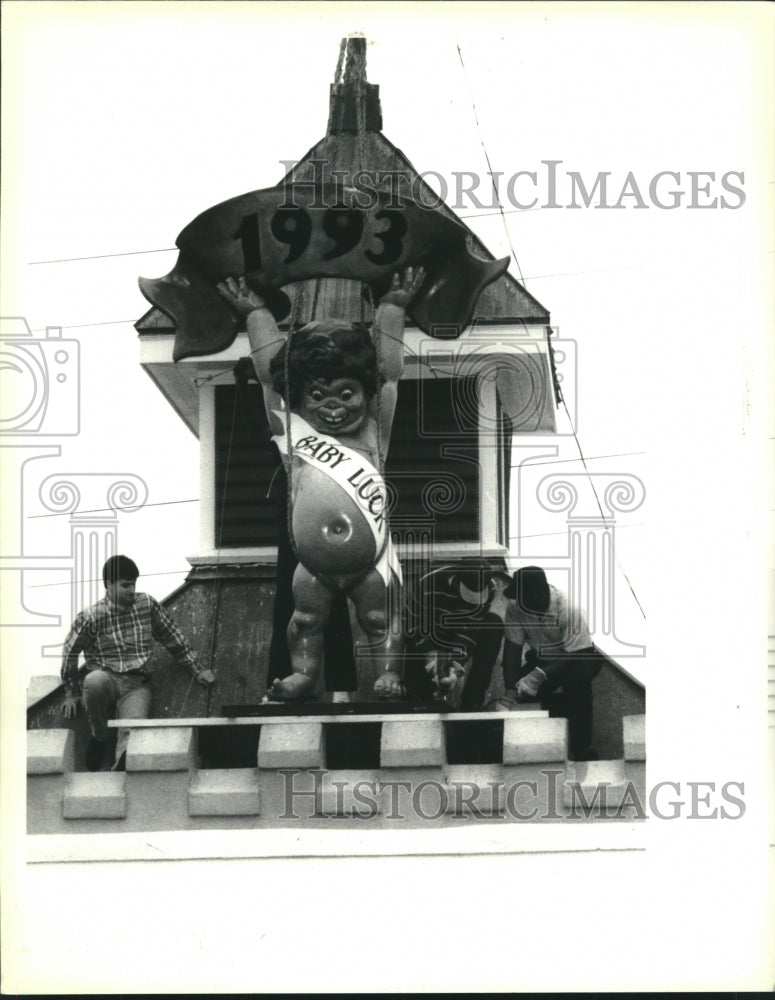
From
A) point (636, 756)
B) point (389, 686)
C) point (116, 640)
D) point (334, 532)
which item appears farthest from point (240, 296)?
point (636, 756)

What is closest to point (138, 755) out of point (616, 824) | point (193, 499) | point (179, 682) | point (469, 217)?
point (179, 682)

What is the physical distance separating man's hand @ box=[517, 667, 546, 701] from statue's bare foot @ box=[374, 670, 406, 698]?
0.61 metres

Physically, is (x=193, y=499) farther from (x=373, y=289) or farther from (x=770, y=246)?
(x=770, y=246)

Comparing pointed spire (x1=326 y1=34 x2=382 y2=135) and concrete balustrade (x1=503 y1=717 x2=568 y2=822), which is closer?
concrete balustrade (x1=503 y1=717 x2=568 y2=822)

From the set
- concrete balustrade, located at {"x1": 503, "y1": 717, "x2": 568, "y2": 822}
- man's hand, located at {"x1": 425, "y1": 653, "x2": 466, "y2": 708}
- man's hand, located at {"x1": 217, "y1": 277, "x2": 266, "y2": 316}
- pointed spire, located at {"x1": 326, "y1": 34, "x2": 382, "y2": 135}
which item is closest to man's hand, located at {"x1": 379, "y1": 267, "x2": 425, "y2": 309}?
man's hand, located at {"x1": 217, "y1": 277, "x2": 266, "y2": 316}

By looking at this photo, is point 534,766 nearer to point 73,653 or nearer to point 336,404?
point 336,404

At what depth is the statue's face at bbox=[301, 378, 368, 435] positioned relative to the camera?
12.3 meters

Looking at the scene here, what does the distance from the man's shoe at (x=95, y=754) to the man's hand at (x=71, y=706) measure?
0.20 metres

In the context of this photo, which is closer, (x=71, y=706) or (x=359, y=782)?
(x=359, y=782)

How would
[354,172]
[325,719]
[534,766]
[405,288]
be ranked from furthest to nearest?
[354,172], [405,288], [325,719], [534,766]

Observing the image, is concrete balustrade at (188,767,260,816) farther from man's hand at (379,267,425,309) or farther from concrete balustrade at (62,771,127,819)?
man's hand at (379,267,425,309)

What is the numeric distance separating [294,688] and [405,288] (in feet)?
7.33

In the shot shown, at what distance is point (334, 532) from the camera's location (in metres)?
12.2

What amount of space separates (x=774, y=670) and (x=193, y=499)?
3302 mm
